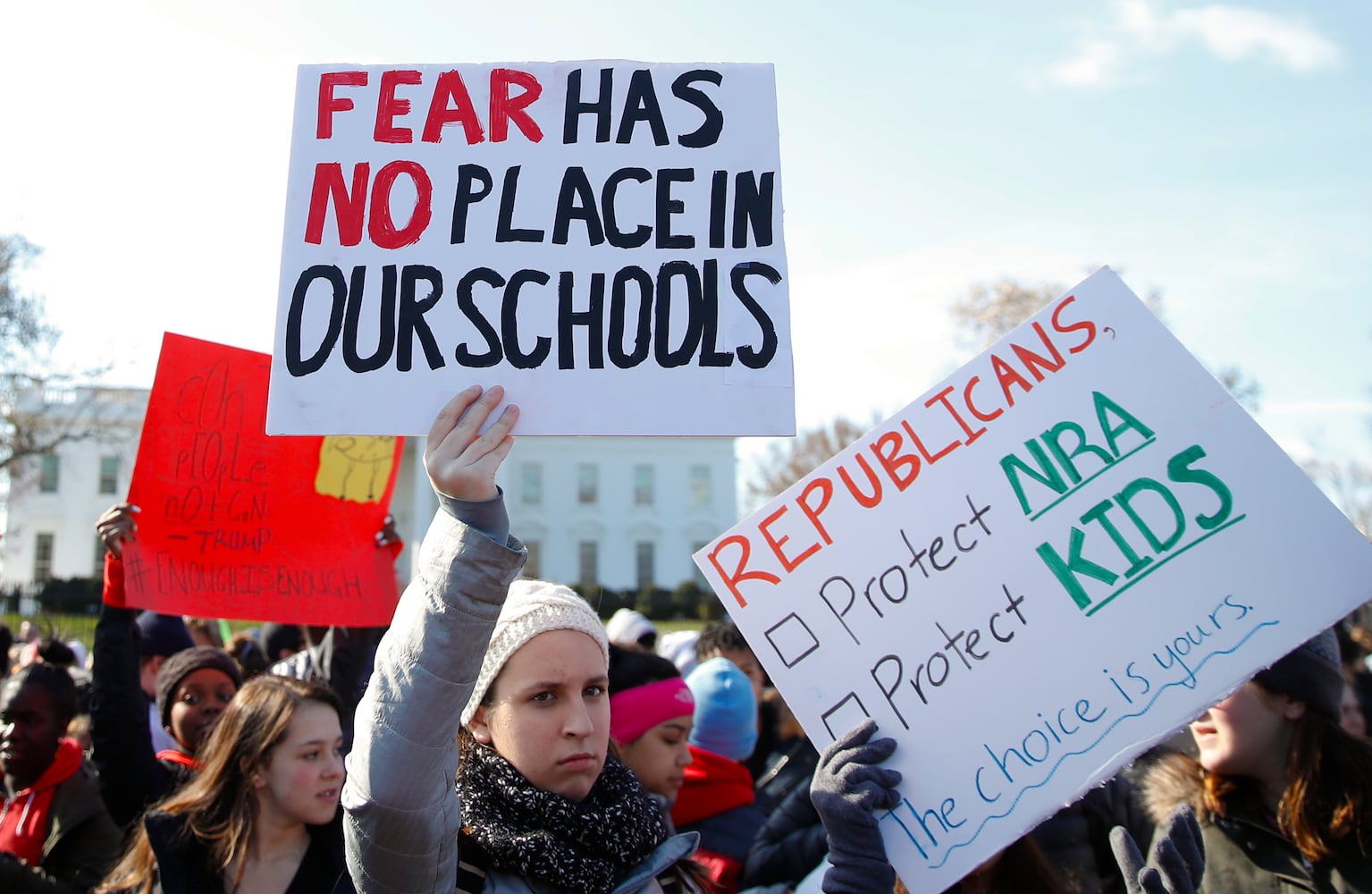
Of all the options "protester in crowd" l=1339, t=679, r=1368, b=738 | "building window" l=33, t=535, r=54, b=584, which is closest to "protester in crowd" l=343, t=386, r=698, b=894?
"protester in crowd" l=1339, t=679, r=1368, b=738

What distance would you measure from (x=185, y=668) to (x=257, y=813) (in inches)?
50.9

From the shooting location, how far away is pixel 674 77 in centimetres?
232

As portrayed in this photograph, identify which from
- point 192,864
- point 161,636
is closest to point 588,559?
point 161,636

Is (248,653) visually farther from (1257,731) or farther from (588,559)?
(588,559)

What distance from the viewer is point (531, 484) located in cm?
6444

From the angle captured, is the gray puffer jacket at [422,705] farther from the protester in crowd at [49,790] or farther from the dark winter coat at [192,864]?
the protester in crowd at [49,790]

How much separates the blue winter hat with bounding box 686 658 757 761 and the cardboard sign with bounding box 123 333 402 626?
57.9 inches

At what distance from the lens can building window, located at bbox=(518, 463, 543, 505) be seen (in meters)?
64.2

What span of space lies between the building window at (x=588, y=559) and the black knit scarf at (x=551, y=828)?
62366 millimetres

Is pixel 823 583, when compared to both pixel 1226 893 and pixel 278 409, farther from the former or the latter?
pixel 1226 893

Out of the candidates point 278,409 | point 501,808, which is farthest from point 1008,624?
point 278,409

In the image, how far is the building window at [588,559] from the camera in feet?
211

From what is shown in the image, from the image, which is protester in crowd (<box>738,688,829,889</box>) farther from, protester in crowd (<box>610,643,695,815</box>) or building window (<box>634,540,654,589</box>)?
building window (<box>634,540,654,589</box>)

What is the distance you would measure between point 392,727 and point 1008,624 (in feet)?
3.92
